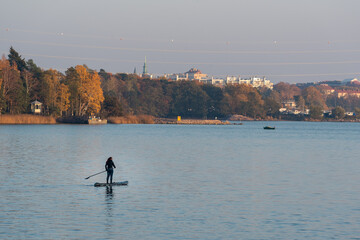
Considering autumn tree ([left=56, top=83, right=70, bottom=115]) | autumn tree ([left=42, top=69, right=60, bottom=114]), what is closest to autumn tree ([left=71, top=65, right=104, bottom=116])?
autumn tree ([left=56, top=83, right=70, bottom=115])

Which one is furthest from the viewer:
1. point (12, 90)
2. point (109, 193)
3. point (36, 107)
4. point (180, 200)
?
→ point (36, 107)

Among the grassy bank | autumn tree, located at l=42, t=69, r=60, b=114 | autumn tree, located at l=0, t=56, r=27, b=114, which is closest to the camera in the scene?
autumn tree, located at l=0, t=56, r=27, b=114

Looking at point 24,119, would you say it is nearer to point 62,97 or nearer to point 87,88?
point 62,97

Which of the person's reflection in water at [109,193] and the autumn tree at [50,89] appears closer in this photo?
the person's reflection in water at [109,193]

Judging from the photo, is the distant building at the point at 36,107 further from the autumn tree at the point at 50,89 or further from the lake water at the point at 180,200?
the lake water at the point at 180,200

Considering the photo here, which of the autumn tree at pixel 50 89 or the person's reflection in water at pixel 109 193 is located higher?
the autumn tree at pixel 50 89

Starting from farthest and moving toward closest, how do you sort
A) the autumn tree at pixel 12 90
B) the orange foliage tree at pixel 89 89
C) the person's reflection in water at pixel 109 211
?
1. the orange foliage tree at pixel 89 89
2. the autumn tree at pixel 12 90
3. the person's reflection in water at pixel 109 211

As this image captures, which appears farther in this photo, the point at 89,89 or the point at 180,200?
the point at 89,89

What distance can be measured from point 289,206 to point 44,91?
13533cm

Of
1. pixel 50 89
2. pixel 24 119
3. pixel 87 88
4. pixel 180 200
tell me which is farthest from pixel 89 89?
pixel 180 200

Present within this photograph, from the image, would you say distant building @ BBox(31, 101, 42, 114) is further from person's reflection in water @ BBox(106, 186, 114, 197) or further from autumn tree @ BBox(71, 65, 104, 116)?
person's reflection in water @ BBox(106, 186, 114, 197)

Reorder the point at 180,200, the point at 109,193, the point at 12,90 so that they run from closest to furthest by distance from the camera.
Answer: the point at 180,200, the point at 109,193, the point at 12,90

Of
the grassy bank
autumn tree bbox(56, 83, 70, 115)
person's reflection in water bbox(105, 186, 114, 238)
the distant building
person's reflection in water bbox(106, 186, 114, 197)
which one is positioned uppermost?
autumn tree bbox(56, 83, 70, 115)

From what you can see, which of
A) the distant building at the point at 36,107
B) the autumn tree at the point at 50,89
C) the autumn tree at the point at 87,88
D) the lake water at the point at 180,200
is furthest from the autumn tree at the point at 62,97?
the lake water at the point at 180,200
